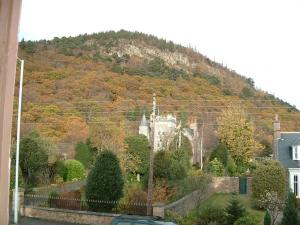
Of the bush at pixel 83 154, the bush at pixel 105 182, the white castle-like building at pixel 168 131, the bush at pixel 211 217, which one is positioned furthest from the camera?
the white castle-like building at pixel 168 131

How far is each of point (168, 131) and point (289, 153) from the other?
37.9ft

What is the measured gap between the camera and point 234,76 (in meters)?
67.5

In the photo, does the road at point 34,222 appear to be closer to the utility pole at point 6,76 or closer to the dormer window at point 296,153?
the utility pole at point 6,76

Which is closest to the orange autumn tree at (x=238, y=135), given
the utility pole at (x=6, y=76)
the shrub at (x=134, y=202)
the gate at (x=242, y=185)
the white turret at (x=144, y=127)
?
the white turret at (x=144, y=127)

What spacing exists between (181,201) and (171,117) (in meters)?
26.3

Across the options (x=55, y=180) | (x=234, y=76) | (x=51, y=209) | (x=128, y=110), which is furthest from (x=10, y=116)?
(x=234, y=76)

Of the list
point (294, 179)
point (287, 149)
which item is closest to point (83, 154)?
point (287, 149)

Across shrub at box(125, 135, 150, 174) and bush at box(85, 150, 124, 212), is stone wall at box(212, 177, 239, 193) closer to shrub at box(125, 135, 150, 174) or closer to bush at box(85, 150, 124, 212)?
shrub at box(125, 135, 150, 174)

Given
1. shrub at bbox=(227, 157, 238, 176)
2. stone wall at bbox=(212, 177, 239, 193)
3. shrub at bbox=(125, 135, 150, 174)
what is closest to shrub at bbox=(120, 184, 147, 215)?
stone wall at bbox=(212, 177, 239, 193)

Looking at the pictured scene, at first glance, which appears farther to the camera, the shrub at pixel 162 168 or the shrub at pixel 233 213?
the shrub at pixel 162 168

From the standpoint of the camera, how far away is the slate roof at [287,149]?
31.9 m

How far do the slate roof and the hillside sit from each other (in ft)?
43.9

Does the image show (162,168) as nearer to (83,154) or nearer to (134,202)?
(134,202)

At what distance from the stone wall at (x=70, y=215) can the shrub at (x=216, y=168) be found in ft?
58.1
